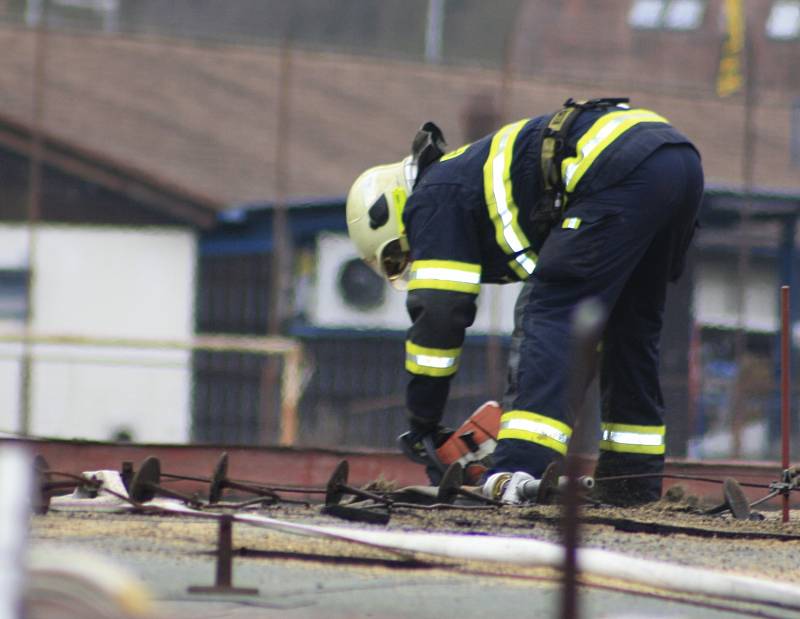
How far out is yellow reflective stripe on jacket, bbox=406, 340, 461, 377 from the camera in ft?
19.7

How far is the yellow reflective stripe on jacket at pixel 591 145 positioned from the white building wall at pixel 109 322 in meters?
9.97

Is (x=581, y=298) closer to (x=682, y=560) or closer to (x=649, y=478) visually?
(x=649, y=478)

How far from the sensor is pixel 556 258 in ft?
19.0

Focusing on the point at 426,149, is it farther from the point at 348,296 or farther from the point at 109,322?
the point at 109,322

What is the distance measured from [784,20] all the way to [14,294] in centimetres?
2510

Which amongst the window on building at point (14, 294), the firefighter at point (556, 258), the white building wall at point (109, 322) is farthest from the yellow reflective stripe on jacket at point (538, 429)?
the window on building at point (14, 294)

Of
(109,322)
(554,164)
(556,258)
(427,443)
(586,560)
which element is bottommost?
(586,560)

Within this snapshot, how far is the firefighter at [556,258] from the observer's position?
5.78 meters

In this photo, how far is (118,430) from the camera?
15609 mm

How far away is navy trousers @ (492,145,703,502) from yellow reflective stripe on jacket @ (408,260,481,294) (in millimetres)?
215

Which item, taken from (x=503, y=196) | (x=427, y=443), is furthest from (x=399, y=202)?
(x=427, y=443)

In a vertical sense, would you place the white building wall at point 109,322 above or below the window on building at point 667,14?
below

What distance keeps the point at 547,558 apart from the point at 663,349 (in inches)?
557

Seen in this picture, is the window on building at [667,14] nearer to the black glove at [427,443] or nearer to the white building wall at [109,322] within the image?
the white building wall at [109,322]
